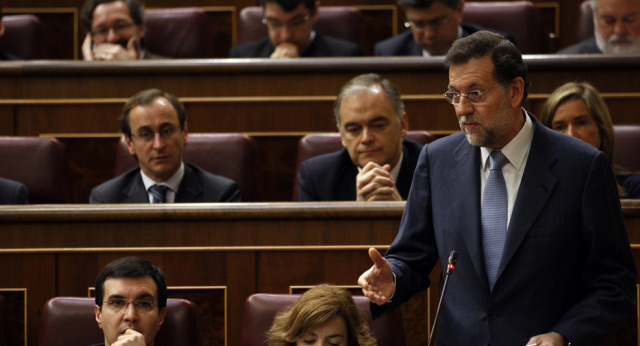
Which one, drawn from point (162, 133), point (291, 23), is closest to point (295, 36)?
point (291, 23)

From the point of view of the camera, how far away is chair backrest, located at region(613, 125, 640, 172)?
129 cm

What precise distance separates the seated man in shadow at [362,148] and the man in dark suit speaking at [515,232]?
1.37 ft

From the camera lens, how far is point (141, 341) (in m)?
0.90

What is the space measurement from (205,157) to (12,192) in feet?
0.89

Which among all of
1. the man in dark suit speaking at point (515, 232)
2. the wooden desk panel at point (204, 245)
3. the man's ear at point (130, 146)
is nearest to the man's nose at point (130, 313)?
the wooden desk panel at point (204, 245)

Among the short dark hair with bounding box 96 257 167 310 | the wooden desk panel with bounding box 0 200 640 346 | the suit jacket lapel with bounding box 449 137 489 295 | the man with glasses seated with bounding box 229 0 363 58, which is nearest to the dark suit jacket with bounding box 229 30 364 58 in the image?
the man with glasses seated with bounding box 229 0 363 58

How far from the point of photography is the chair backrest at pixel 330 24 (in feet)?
5.61

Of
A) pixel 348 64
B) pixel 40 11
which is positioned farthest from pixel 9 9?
pixel 348 64

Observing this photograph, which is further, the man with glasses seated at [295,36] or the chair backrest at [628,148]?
the man with glasses seated at [295,36]

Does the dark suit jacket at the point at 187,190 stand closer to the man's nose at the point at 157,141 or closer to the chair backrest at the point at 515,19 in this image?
the man's nose at the point at 157,141

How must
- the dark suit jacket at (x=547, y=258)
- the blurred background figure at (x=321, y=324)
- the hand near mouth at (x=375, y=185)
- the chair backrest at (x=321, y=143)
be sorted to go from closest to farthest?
the dark suit jacket at (x=547, y=258), the blurred background figure at (x=321, y=324), the hand near mouth at (x=375, y=185), the chair backrest at (x=321, y=143)

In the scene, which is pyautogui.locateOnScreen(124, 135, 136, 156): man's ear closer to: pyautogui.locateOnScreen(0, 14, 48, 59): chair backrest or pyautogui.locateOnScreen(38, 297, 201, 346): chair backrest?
pyautogui.locateOnScreen(38, 297, 201, 346): chair backrest

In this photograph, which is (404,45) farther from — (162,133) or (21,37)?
(21,37)

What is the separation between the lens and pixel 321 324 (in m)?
0.87
